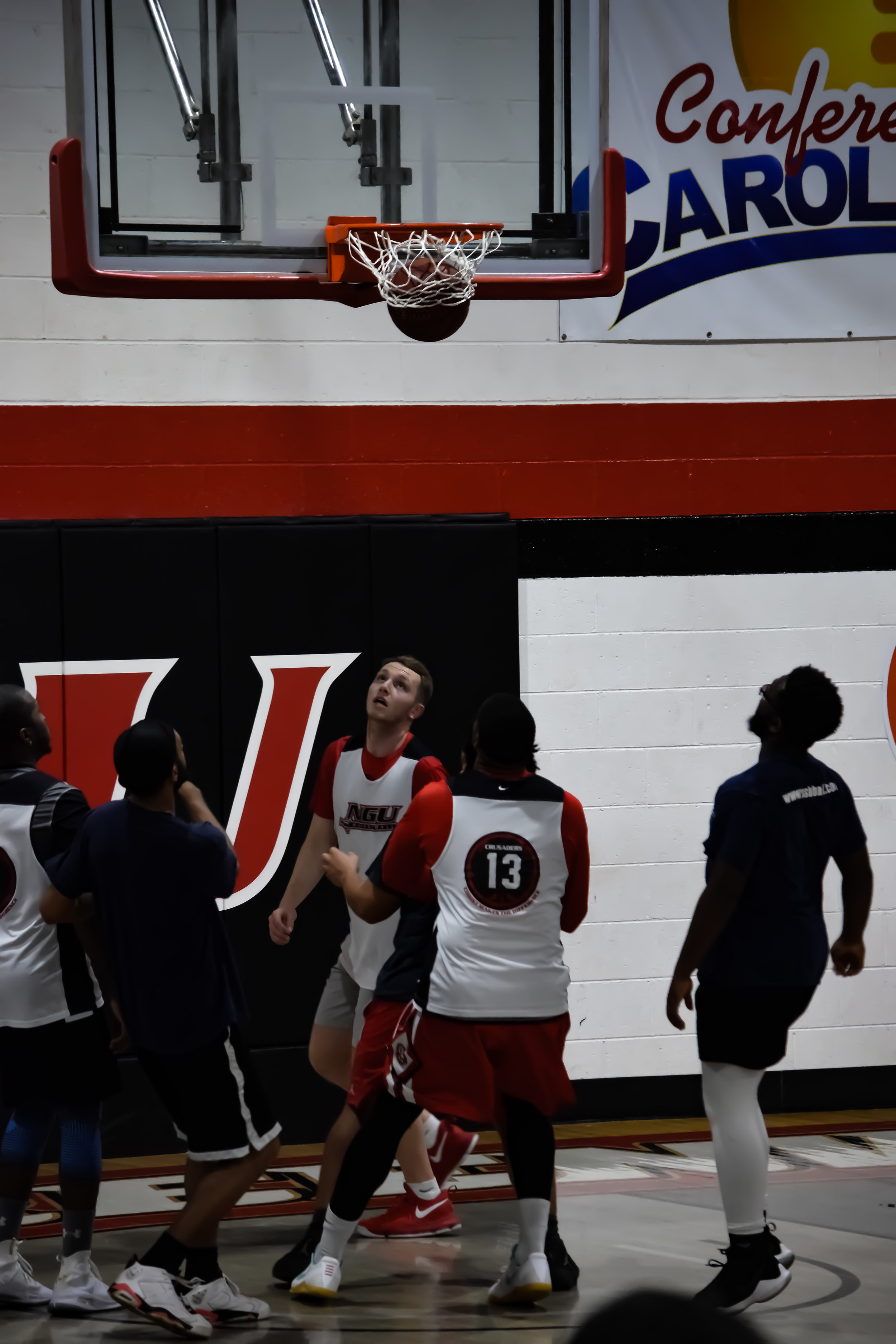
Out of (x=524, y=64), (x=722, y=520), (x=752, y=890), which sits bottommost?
(x=752, y=890)

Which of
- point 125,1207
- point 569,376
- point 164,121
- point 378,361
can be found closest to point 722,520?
point 569,376

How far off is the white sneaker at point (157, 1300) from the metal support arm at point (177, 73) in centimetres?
296

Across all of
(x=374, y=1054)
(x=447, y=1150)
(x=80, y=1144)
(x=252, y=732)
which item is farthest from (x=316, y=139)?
(x=447, y=1150)

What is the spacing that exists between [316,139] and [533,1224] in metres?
2.94

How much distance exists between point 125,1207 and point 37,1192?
0.39m

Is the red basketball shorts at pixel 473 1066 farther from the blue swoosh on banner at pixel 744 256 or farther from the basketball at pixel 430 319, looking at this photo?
the blue swoosh on banner at pixel 744 256

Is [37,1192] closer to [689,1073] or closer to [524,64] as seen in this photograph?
[689,1073]

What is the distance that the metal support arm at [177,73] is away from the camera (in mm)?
4250

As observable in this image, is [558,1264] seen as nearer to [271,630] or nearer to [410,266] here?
[271,630]

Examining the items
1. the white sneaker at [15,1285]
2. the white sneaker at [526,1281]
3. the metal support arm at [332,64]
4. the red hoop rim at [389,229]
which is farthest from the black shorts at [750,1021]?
the metal support arm at [332,64]

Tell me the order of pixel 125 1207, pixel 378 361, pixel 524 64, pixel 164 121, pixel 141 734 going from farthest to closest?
pixel 378 361 < pixel 125 1207 < pixel 524 64 < pixel 164 121 < pixel 141 734

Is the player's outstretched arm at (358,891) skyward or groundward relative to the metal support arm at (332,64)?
groundward

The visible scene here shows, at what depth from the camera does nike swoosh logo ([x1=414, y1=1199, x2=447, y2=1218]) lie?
4695mm

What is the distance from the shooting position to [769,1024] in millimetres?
3994
